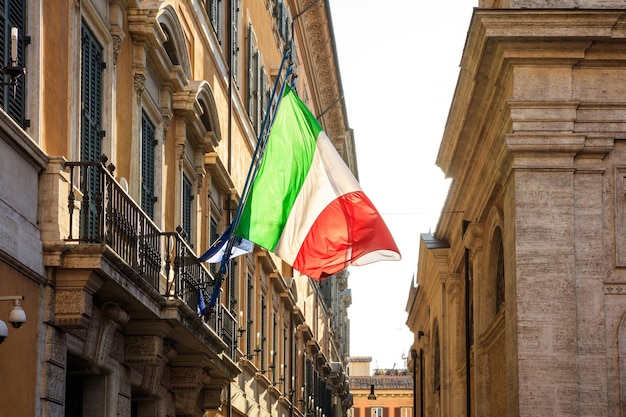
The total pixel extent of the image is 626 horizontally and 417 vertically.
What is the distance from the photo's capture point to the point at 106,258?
14.2m

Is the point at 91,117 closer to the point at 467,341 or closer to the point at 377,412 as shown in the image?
the point at 467,341

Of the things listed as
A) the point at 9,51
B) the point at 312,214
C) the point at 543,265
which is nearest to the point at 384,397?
the point at 543,265

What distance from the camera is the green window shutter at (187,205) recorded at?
22875mm

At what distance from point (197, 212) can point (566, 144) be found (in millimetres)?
6214

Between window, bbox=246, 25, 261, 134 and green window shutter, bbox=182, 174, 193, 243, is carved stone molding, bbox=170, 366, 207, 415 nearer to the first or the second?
green window shutter, bbox=182, 174, 193, 243

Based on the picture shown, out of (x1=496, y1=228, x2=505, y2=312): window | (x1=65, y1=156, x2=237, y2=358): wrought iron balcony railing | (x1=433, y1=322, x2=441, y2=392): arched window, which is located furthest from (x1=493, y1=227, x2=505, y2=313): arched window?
(x1=433, y1=322, x2=441, y2=392): arched window

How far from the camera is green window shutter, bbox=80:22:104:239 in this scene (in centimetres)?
1561

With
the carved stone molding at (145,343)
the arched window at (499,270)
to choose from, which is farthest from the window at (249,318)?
the carved stone molding at (145,343)

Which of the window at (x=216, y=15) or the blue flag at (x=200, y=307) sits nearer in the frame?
the blue flag at (x=200, y=307)

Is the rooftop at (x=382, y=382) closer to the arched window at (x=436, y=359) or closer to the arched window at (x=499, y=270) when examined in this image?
the arched window at (x=436, y=359)

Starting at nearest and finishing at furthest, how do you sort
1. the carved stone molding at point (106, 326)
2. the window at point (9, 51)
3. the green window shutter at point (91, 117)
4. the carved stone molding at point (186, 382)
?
the window at point (9, 51)
the green window shutter at point (91, 117)
the carved stone molding at point (106, 326)
the carved stone molding at point (186, 382)

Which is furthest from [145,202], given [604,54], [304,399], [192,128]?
[304,399]

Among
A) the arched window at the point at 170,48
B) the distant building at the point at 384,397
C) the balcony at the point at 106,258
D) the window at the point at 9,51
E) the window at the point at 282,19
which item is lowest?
the balcony at the point at 106,258

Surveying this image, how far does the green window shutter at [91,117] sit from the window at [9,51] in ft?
4.98
